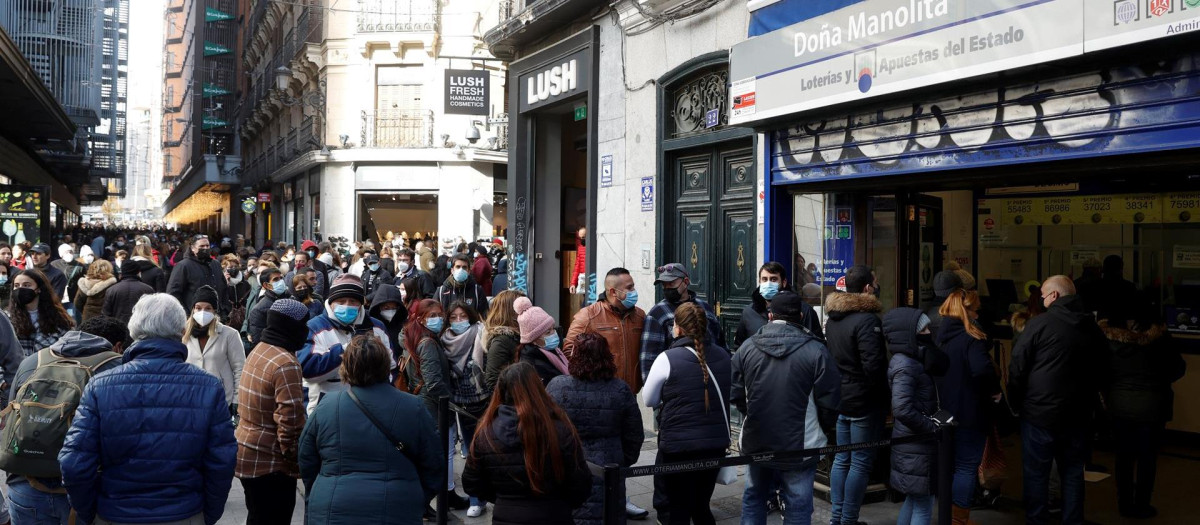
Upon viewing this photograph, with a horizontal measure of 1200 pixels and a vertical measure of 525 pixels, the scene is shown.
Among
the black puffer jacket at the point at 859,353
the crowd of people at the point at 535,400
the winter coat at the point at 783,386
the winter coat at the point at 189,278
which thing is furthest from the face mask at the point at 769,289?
the winter coat at the point at 189,278

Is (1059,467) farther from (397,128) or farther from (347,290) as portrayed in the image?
(397,128)

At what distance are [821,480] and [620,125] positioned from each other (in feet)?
18.5

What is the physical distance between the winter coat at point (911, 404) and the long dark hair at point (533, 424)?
8.91 ft

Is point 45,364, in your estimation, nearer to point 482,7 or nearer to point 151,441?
point 151,441

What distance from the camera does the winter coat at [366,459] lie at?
4184mm

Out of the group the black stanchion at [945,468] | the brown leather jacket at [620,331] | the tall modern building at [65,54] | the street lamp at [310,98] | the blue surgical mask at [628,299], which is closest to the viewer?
the black stanchion at [945,468]

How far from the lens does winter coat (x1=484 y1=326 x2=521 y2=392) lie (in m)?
6.60

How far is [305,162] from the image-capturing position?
101 feet

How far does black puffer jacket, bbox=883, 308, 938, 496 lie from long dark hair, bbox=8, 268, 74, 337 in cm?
633

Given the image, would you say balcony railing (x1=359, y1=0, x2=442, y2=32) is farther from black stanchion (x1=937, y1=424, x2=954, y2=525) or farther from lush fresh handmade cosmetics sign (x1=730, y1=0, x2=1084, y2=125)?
black stanchion (x1=937, y1=424, x2=954, y2=525)

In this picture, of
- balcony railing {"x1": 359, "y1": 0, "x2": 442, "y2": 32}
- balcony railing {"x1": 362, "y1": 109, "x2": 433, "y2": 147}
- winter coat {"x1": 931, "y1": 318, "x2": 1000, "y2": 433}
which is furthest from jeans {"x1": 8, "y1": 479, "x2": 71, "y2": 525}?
balcony railing {"x1": 359, "y1": 0, "x2": 442, "y2": 32}

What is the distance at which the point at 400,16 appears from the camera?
92.6 feet

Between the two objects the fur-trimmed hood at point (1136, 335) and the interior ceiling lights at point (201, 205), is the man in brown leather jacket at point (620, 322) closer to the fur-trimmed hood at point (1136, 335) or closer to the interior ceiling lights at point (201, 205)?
the fur-trimmed hood at point (1136, 335)

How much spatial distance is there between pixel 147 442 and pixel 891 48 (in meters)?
5.68
